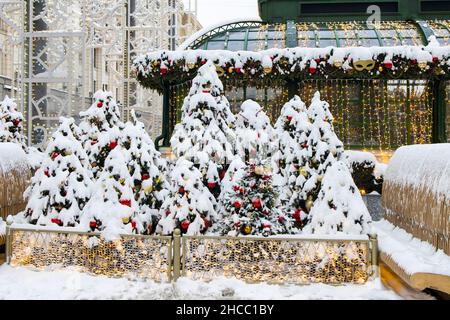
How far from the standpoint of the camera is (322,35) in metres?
18.5

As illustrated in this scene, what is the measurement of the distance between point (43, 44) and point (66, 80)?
9.87ft

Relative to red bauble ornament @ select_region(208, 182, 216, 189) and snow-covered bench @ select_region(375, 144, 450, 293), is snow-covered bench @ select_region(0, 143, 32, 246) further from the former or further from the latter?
snow-covered bench @ select_region(375, 144, 450, 293)

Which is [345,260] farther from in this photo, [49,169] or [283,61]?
[283,61]

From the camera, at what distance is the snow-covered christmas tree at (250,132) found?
9.46 m

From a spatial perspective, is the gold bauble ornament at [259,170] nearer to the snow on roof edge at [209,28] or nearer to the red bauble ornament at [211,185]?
the red bauble ornament at [211,185]

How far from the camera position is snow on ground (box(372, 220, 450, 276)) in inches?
221

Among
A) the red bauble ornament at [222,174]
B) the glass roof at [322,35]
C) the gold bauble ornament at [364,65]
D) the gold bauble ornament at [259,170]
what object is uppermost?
the glass roof at [322,35]

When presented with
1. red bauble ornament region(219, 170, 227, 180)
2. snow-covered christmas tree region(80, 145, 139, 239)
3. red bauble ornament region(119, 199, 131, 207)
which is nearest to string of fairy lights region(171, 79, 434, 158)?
red bauble ornament region(219, 170, 227, 180)

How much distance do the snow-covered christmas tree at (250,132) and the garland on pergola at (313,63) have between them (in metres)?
5.64

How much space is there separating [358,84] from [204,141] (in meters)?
9.93

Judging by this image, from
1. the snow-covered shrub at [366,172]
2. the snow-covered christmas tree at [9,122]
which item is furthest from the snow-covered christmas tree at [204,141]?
the snow-covered christmas tree at [9,122]

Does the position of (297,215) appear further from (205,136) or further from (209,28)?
(209,28)

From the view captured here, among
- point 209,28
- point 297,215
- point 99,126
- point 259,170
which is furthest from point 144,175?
point 209,28

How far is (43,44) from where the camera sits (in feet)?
56.5
